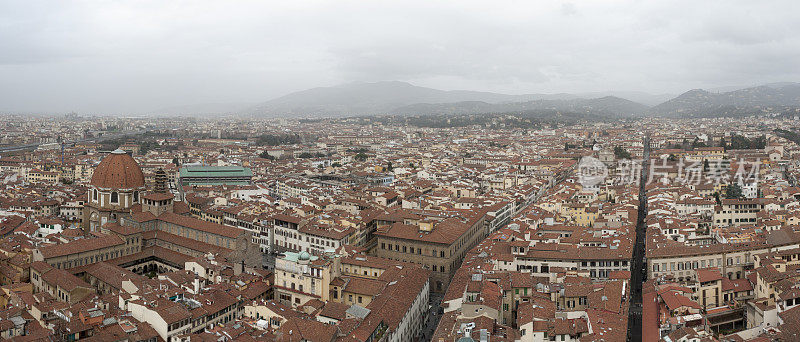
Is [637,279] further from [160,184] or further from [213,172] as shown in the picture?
[213,172]

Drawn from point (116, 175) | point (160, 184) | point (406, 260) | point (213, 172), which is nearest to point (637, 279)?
point (406, 260)

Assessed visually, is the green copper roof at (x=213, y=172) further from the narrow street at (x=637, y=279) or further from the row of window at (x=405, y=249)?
the narrow street at (x=637, y=279)

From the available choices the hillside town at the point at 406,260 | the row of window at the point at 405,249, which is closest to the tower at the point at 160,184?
the hillside town at the point at 406,260

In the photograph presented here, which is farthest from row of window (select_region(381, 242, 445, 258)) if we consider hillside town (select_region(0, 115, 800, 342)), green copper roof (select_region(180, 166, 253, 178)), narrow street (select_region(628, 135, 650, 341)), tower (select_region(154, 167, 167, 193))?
green copper roof (select_region(180, 166, 253, 178))

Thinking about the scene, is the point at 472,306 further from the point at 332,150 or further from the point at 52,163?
the point at 332,150

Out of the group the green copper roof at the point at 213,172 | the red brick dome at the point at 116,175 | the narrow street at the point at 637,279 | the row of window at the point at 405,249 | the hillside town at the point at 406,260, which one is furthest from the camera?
the green copper roof at the point at 213,172

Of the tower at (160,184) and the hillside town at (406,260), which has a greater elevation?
the tower at (160,184)

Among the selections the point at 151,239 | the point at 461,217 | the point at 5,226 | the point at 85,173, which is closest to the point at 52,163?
the point at 85,173

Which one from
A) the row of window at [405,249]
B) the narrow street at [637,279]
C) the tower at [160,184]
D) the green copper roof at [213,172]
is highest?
the tower at [160,184]
